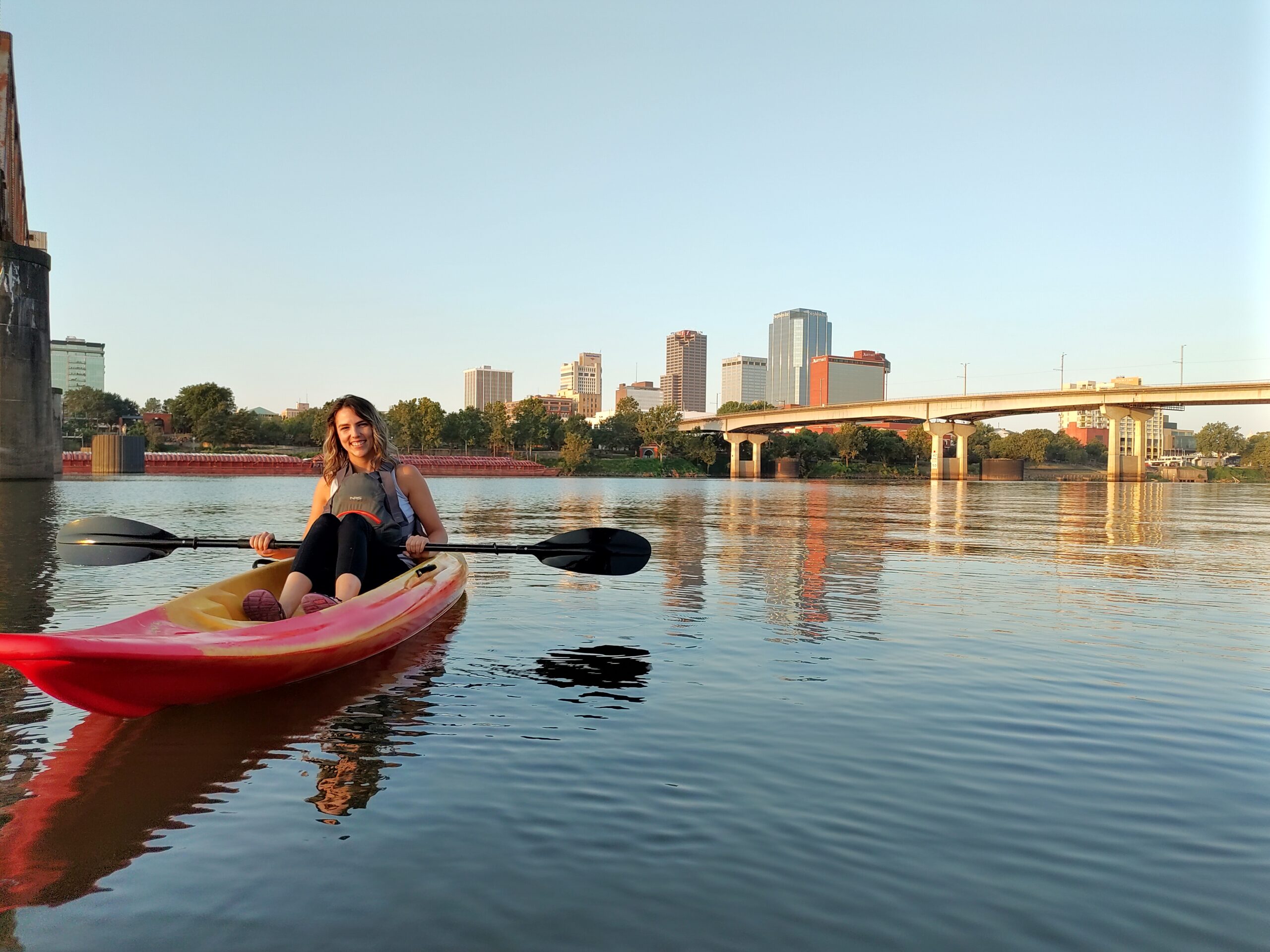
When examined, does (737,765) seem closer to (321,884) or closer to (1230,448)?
(321,884)

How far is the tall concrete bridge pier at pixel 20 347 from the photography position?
134 ft

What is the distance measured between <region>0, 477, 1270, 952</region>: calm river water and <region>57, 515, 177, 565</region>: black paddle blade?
683 mm

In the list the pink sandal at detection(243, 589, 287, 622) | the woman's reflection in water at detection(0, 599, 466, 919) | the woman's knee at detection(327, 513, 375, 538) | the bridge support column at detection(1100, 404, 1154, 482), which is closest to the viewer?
the woman's reflection in water at detection(0, 599, 466, 919)

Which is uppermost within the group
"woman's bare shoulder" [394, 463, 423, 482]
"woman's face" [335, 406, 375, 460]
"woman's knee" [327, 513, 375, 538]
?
"woman's face" [335, 406, 375, 460]

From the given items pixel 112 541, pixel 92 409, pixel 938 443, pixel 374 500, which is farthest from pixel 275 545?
pixel 92 409

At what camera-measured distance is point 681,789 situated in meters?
4.45

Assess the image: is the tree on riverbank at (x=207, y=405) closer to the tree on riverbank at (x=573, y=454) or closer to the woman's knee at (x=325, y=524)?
the tree on riverbank at (x=573, y=454)

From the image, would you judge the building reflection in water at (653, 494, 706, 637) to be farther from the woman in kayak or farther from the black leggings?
the black leggings

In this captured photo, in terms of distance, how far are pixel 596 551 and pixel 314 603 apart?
3.04 m

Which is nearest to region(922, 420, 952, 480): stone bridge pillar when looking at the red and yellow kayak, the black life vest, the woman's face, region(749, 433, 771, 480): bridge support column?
region(749, 433, 771, 480): bridge support column

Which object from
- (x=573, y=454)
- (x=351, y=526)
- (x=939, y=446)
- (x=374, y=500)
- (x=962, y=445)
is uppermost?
(x=962, y=445)

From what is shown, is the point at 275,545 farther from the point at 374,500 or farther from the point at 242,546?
the point at 374,500

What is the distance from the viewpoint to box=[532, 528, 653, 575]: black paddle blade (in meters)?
8.96

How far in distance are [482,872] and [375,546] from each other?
187 inches
